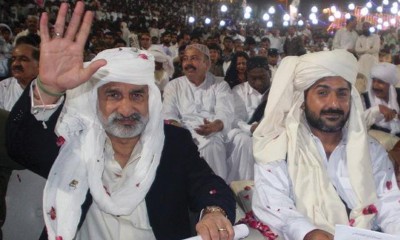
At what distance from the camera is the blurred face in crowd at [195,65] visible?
18.5 ft

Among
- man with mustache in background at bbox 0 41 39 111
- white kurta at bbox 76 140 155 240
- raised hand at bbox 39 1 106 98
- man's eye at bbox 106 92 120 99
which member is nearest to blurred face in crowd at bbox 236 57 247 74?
man with mustache in background at bbox 0 41 39 111

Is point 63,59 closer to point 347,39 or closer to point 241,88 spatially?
point 241,88

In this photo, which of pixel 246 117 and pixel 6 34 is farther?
pixel 6 34

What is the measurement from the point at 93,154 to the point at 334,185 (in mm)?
1327

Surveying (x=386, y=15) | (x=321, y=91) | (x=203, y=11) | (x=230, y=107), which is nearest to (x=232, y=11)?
(x=203, y=11)

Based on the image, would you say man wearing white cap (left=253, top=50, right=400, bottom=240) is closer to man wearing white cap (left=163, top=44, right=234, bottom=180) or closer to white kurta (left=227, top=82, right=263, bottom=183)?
white kurta (left=227, top=82, right=263, bottom=183)

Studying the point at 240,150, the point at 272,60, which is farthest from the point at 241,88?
the point at 272,60

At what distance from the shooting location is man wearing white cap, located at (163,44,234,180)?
540 centimetres

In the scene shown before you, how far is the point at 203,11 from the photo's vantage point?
3491cm

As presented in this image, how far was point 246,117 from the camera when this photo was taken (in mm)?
5844

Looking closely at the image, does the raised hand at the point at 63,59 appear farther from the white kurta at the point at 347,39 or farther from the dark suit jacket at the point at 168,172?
the white kurta at the point at 347,39

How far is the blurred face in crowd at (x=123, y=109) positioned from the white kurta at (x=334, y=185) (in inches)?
28.4

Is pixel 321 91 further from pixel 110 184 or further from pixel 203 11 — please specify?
pixel 203 11

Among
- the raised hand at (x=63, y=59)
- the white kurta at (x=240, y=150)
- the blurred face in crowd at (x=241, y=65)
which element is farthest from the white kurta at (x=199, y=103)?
the raised hand at (x=63, y=59)
